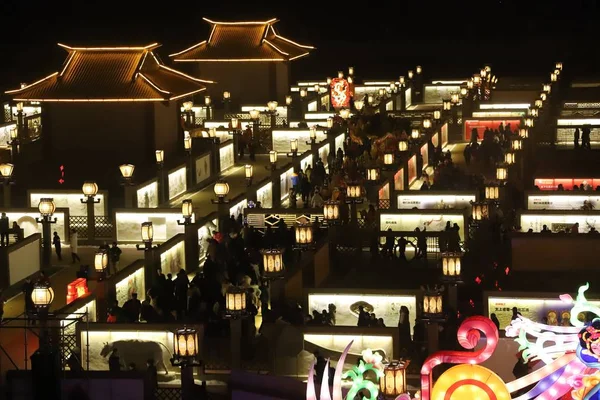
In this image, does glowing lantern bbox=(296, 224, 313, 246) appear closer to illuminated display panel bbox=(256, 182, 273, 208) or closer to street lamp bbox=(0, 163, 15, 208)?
illuminated display panel bbox=(256, 182, 273, 208)

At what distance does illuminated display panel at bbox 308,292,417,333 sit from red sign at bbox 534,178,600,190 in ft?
41.6

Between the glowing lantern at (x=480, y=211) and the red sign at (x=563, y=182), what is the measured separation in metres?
5.25

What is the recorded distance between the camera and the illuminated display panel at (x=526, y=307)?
2492 centimetres

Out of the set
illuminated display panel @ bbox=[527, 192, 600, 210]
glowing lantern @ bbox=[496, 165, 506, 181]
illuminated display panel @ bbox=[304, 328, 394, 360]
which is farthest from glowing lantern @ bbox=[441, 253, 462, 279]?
glowing lantern @ bbox=[496, 165, 506, 181]

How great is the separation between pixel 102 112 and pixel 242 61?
642 inches

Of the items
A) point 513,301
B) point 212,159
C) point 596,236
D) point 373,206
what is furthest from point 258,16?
point 513,301

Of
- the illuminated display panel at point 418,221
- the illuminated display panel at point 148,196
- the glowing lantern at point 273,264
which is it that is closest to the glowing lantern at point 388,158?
the illuminated display panel at point 148,196

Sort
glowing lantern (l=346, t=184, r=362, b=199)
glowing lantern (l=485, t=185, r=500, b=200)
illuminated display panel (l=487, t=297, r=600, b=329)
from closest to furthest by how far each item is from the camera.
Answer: illuminated display panel (l=487, t=297, r=600, b=329) → glowing lantern (l=485, t=185, r=500, b=200) → glowing lantern (l=346, t=184, r=362, b=199)

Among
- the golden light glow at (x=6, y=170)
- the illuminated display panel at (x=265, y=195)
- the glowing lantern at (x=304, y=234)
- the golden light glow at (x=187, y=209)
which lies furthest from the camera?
the illuminated display panel at (x=265, y=195)

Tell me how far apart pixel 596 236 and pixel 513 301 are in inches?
232

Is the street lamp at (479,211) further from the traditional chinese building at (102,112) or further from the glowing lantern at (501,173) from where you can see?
the traditional chinese building at (102,112)

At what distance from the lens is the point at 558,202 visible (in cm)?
3444

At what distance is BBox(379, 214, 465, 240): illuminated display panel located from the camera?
32.7 metres

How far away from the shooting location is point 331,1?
95938mm
